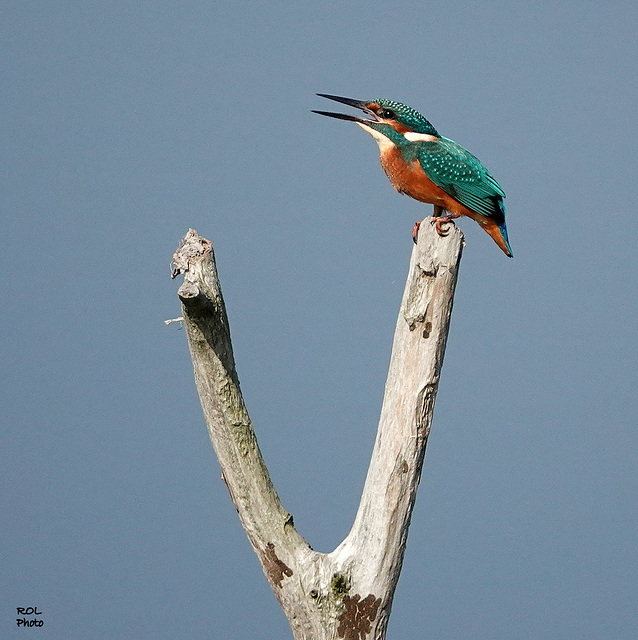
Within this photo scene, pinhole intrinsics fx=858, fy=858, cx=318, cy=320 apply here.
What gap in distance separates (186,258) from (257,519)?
0.82 meters

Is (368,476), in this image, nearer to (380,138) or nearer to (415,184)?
(415,184)

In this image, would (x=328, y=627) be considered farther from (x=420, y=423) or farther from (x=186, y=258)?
(x=186, y=258)

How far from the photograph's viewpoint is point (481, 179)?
2777mm

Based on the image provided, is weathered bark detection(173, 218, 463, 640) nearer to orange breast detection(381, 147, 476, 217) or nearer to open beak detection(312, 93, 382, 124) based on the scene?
orange breast detection(381, 147, 476, 217)

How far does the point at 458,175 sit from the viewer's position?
274 centimetres

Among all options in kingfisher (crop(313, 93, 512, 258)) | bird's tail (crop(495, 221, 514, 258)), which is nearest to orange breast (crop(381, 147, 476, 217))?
kingfisher (crop(313, 93, 512, 258))

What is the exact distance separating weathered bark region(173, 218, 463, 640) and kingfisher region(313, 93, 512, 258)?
28 centimetres

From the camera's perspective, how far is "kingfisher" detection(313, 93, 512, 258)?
2742 mm

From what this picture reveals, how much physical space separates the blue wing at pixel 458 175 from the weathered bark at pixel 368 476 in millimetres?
278

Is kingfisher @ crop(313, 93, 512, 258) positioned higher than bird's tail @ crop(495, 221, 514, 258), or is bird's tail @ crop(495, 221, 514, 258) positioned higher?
kingfisher @ crop(313, 93, 512, 258)

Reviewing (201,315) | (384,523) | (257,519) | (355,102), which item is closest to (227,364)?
(201,315)

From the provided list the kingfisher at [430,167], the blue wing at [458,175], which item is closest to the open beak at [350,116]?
the kingfisher at [430,167]

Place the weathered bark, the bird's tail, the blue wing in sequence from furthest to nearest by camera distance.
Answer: the bird's tail
the blue wing
the weathered bark

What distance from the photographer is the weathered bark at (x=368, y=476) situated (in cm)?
246
